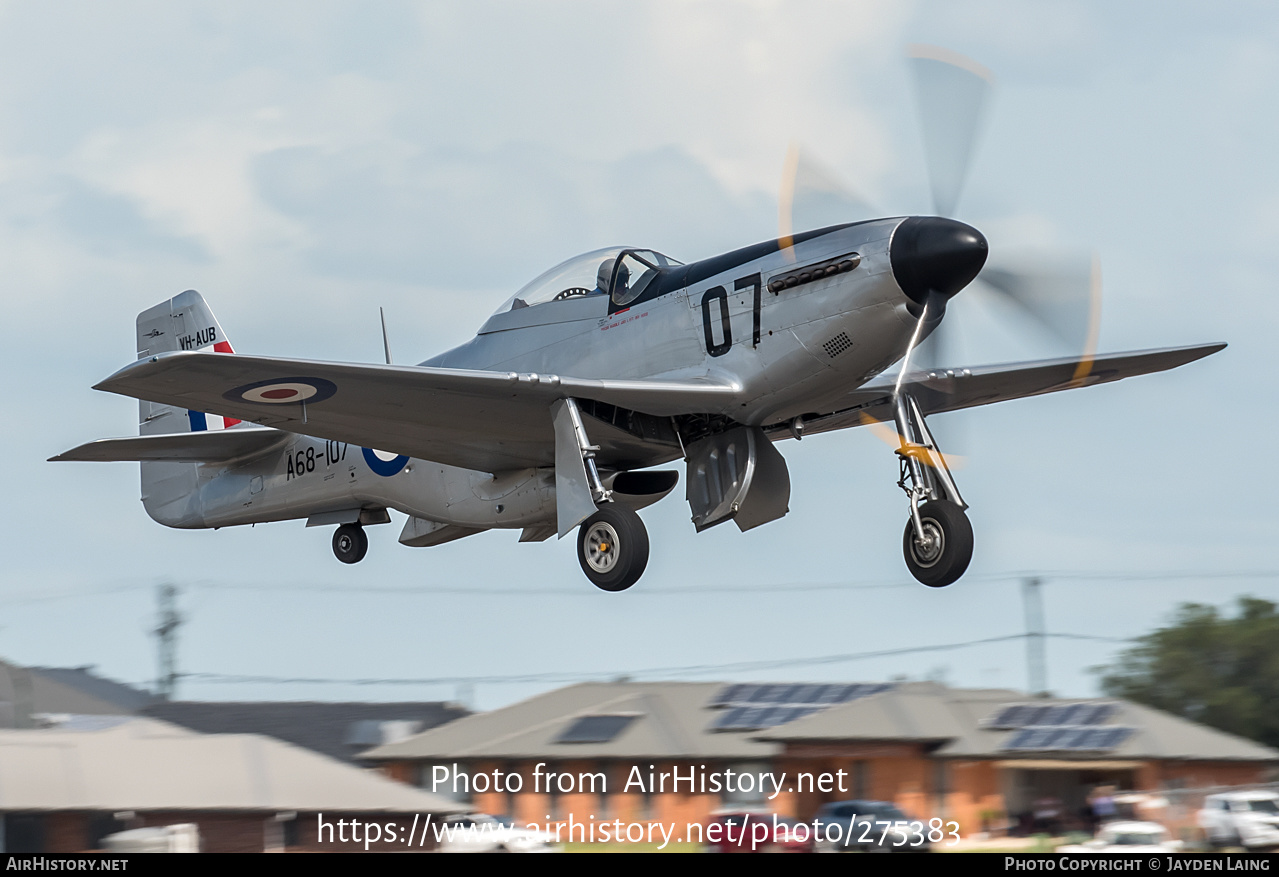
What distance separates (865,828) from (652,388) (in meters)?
6.92

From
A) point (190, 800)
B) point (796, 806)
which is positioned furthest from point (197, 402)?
point (796, 806)

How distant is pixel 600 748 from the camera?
19.1m

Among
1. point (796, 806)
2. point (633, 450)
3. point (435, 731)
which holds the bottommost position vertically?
point (796, 806)

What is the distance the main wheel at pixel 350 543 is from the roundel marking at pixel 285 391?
4.19m

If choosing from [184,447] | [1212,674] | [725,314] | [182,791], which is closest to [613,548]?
[725,314]

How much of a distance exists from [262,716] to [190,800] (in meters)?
2.20

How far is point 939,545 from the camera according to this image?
1132 centimetres

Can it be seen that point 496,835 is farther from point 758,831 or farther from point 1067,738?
point 1067,738

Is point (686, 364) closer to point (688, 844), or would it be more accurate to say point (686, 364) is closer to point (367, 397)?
point (367, 397)

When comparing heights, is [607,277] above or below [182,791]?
above

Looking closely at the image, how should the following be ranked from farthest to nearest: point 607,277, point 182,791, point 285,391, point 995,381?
point 182,791, point 995,381, point 607,277, point 285,391

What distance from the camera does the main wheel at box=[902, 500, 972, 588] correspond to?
36.9 ft

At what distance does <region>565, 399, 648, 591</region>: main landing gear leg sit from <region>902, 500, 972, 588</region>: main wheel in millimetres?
2184

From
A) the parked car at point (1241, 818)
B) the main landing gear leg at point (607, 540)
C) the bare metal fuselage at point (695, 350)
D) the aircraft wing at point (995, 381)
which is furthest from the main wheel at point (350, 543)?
the parked car at point (1241, 818)
